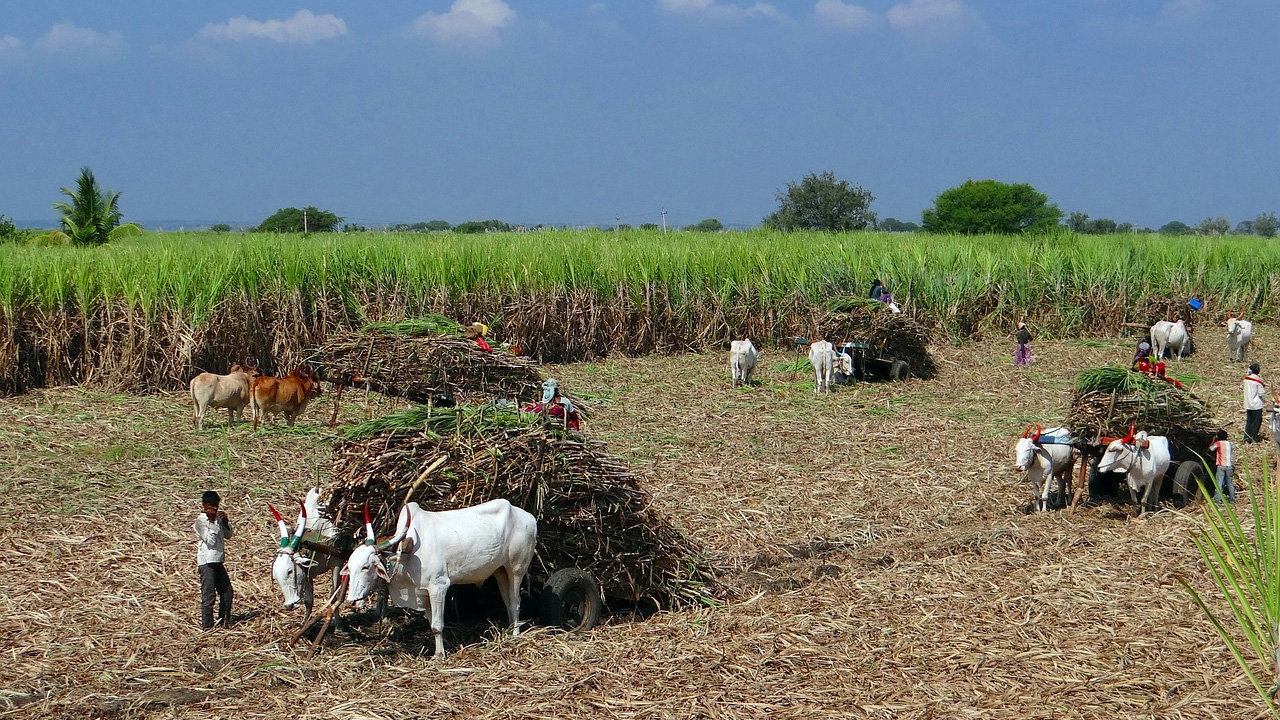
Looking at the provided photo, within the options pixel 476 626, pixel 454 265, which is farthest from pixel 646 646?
pixel 454 265

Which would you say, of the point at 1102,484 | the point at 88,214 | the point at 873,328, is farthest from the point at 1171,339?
the point at 88,214

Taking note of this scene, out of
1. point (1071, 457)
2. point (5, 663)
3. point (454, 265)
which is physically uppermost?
point (454, 265)

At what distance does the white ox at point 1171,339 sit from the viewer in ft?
75.3

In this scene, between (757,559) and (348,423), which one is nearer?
(757,559)

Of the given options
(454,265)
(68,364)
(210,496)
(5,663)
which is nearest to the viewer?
(5,663)

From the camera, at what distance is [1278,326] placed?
30016 mm

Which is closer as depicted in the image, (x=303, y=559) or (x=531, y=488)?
(x=303, y=559)

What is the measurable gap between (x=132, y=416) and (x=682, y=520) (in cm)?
878

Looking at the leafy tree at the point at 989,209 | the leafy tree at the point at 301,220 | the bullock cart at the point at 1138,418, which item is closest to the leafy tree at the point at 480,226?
the leafy tree at the point at 301,220

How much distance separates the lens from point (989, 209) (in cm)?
6394

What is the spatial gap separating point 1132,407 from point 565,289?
13407 mm

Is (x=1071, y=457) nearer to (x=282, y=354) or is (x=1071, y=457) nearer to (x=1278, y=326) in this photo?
(x=282, y=354)

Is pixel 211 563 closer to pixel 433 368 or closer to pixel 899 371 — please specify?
pixel 433 368

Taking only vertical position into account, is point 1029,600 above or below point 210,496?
below
